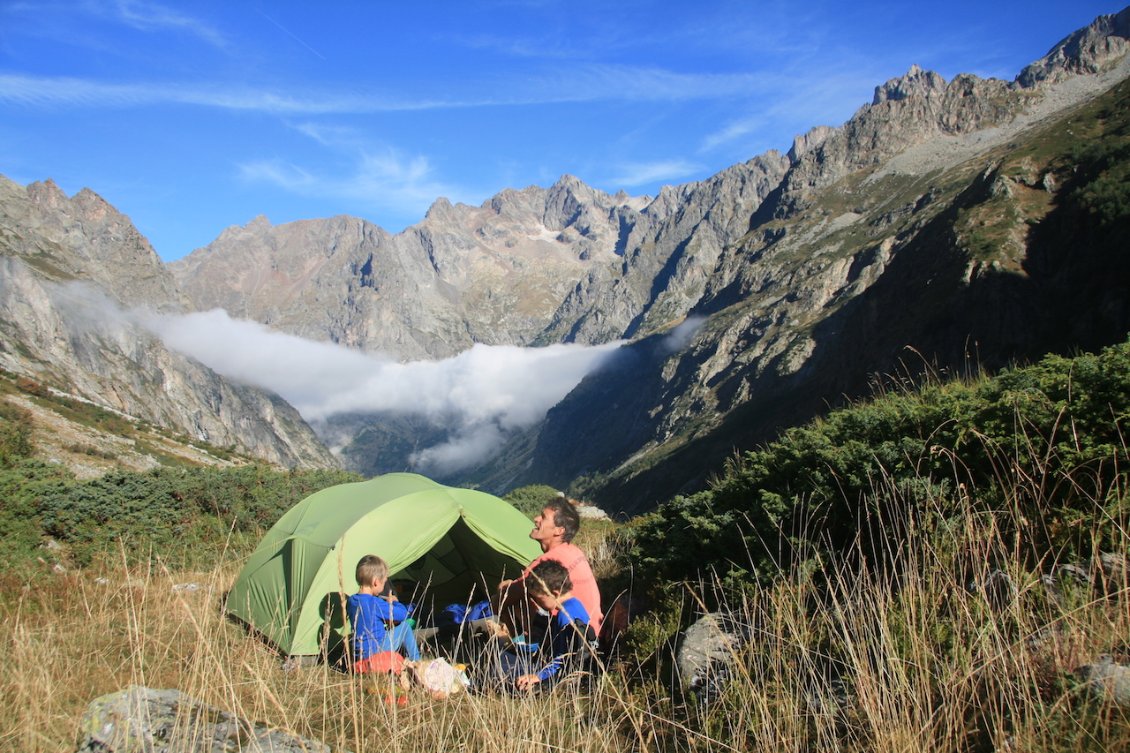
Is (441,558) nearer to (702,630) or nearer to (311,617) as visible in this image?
(311,617)

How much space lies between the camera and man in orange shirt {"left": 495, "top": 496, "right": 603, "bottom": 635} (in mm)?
7336

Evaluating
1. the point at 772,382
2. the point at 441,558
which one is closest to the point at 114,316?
the point at 772,382

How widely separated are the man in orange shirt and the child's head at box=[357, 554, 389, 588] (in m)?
1.44

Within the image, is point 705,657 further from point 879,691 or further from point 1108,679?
point 1108,679

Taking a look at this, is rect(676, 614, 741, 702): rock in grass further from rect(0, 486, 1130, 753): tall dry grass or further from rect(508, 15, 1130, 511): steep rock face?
rect(508, 15, 1130, 511): steep rock face

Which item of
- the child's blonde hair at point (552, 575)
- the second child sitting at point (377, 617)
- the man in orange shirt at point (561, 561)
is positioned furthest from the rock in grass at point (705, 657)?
the second child sitting at point (377, 617)

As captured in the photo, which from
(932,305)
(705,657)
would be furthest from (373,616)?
(932,305)

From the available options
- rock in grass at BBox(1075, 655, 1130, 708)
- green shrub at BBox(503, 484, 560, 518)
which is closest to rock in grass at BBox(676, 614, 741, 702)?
rock in grass at BBox(1075, 655, 1130, 708)

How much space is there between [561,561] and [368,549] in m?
3.64

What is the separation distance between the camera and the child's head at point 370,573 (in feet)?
24.3

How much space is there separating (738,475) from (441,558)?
19.3 ft

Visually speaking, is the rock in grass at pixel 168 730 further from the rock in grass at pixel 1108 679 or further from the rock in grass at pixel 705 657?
the rock in grass at pixel 1108 679

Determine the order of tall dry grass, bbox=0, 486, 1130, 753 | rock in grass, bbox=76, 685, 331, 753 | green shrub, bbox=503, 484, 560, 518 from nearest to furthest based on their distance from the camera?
tall dry grass, bbox=0, 486, 1130, 753, rock in grass, bbox=76, 685, 331, 753, green shrub, bbox=503, 484, 560, 518

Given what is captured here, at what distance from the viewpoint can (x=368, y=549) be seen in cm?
957
